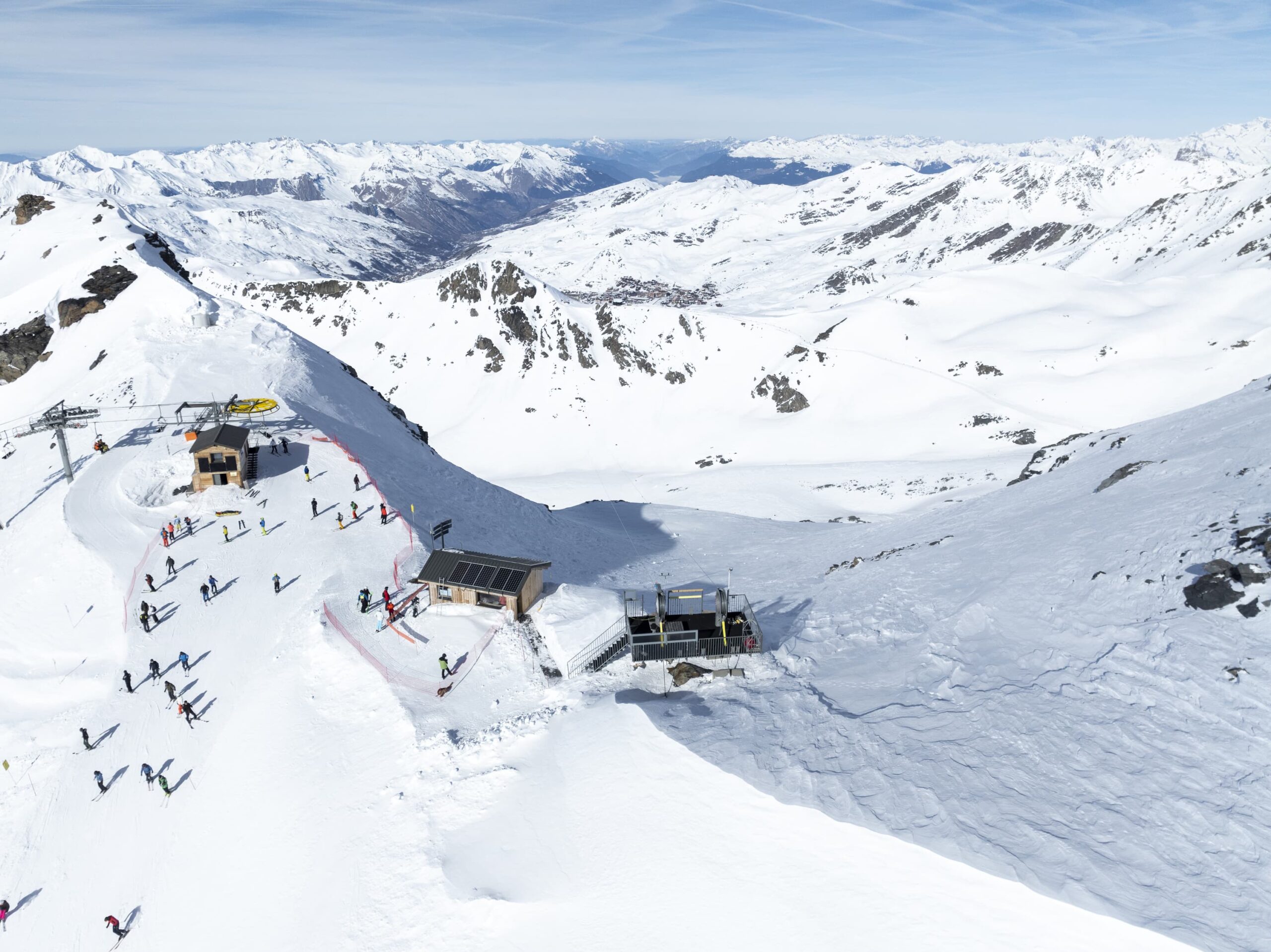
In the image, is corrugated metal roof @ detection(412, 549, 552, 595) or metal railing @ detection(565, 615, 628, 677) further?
corrugated metal roof @ detection(412, 549, 552, 595)

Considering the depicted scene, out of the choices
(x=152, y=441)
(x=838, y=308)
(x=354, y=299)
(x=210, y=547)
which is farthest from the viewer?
(x=354, y=299)

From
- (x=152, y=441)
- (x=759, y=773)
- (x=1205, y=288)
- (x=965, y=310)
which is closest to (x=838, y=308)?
(x=965, y=310)

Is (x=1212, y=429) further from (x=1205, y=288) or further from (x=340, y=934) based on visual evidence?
(x=1205, y=288)

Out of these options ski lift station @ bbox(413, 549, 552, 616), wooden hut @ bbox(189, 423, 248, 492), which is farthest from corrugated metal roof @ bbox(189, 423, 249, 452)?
ski lift station @ bbox(413, 549, 552, 616)

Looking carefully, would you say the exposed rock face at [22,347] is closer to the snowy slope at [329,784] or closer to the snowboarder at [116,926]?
the snowy slope at [329,784]

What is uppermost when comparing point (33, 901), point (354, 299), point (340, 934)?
point (354, 299)

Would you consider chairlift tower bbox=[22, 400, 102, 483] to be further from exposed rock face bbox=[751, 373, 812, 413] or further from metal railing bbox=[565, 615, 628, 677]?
exposed rock face bbox=[751, 373, 812, 413]

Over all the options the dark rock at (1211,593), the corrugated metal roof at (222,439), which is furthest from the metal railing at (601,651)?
the corrugated metal roof at (222,439)
